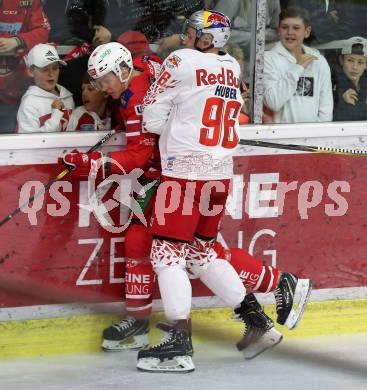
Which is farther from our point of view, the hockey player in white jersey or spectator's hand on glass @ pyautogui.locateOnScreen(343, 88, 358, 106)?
spectator's hand on glass @ pyautogui.locateOnScreen(343, 88, 358, 106)

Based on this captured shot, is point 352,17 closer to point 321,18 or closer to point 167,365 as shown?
point 321,18

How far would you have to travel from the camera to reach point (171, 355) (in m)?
5.18

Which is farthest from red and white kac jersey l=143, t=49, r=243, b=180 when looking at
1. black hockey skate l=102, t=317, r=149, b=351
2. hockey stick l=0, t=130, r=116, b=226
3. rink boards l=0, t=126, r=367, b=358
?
black hockey skate l=102, t=317, r=149, b=351

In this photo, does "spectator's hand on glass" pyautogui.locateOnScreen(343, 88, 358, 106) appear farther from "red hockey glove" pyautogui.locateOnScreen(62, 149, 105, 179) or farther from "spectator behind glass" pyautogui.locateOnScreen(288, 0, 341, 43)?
"red hockey glove" pyautogui.locateOnScreen(62, 149, 105, 179)

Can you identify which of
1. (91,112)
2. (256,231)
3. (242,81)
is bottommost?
(256,231)

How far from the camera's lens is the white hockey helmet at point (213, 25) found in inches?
203

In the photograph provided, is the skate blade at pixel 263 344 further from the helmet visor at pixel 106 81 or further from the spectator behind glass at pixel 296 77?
the helmet visor at pixel 106 81

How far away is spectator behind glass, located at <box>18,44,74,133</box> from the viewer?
17.2 ft

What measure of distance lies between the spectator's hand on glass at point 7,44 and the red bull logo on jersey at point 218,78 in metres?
0.78

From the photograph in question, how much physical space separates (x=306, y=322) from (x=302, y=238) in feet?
1.27

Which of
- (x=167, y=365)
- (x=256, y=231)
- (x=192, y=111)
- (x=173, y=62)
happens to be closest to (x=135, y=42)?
(x=173, y=62)

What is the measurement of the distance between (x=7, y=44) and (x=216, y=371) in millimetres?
1601

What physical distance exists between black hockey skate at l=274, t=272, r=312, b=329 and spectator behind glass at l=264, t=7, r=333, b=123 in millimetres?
740

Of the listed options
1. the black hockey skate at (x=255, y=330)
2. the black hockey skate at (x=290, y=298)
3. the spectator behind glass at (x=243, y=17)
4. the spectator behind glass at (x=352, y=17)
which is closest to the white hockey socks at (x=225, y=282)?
the black hockey skate at (x=255, y=330)
